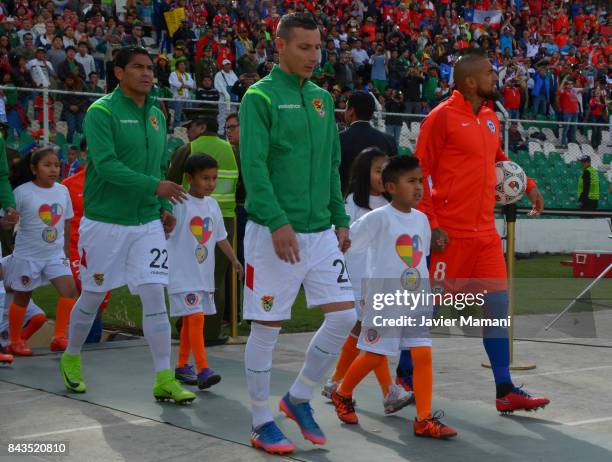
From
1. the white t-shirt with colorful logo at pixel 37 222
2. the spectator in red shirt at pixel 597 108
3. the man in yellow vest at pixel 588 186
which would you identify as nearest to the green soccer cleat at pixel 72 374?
the white t-shirt with colorful logo at pixel 37 222

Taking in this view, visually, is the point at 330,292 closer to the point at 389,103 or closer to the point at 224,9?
the point at 389,103

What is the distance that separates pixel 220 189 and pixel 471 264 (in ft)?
11.5

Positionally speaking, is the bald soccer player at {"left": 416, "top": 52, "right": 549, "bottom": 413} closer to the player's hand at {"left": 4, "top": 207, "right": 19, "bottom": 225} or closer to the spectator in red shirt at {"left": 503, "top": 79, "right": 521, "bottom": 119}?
the player's hand at {"left": 4, "top": 207, "right": 19, "bottom": 225}

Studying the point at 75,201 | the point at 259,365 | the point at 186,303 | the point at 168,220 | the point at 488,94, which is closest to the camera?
the point at 259,365

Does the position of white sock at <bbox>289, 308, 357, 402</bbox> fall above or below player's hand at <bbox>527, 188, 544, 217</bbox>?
below

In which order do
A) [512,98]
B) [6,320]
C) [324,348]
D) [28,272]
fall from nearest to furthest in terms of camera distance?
[324,348] → [28,272] → [6,320] → [512,98]

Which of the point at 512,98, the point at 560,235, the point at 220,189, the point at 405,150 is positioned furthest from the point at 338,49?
the point at 220,189

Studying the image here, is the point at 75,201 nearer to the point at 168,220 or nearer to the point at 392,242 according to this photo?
the point at 168,220

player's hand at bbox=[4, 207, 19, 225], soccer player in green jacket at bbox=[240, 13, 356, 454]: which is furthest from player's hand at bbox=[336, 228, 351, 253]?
player's hand at bbox=[4, 207, 19, 225]

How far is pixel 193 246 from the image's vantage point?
721 centimetres

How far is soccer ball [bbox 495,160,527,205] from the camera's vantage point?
263 inches

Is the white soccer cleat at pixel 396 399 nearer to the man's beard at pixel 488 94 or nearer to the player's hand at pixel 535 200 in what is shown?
the player's hand at pixel 535 200

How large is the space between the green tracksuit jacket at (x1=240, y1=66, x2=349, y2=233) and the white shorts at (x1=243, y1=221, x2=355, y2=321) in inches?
3.3

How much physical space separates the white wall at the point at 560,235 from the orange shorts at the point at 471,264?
1458 centimetres
